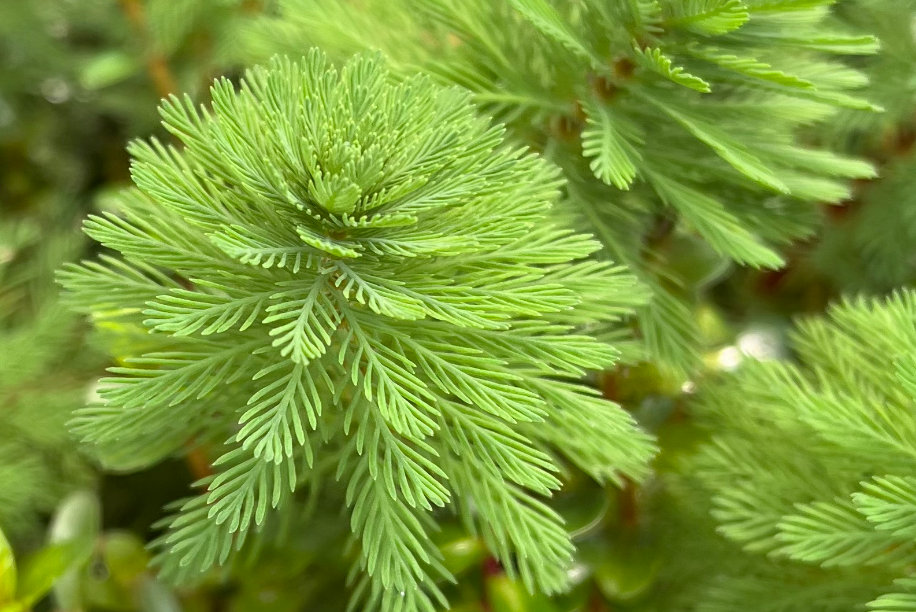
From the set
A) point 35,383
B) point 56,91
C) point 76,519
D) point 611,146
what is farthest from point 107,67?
point 611,146

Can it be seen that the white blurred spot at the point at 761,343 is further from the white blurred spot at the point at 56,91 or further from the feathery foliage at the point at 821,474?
the white blurred spot at the point at 56,91

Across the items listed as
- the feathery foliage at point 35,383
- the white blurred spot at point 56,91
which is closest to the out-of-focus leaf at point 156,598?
the feathery foliage at point 35,383

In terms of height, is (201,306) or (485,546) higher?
(201,306)

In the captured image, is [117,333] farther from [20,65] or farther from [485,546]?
[20,65]

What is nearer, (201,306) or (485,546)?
(201,306)

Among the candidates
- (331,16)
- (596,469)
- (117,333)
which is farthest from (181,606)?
(331,16)

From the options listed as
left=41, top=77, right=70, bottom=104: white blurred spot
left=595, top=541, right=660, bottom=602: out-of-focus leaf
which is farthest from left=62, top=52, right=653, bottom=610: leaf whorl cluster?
left=41, top=77, right=70, bottom=104: white blurred spot

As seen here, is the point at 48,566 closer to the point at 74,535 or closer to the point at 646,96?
the point at 74,535
